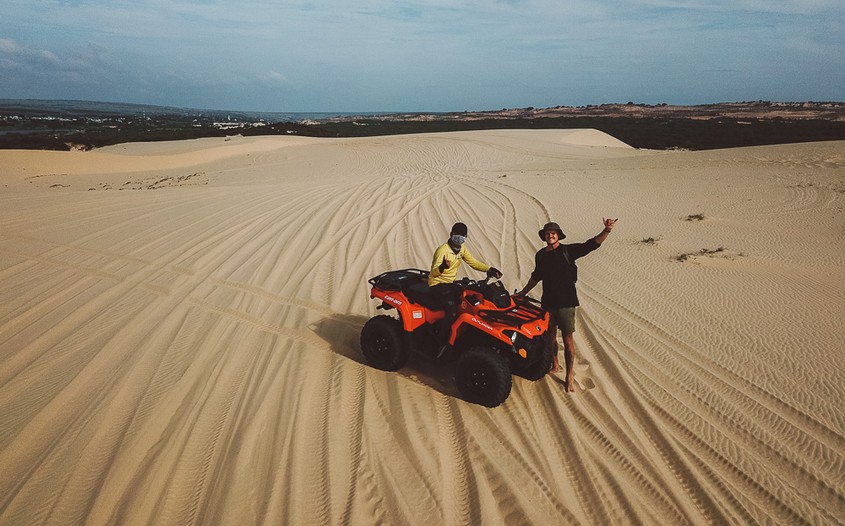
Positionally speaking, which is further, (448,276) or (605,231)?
(448,276)

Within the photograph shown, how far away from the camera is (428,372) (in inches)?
184

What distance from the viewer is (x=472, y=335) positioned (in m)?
4.19

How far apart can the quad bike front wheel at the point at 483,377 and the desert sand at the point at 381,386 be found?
16cm

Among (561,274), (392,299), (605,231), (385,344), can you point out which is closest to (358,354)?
(385,344)

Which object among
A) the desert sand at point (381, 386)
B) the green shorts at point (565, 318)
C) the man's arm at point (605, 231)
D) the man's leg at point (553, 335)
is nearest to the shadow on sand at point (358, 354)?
the desert sand at point (381, 386)

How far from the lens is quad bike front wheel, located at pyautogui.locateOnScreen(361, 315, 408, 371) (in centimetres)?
445

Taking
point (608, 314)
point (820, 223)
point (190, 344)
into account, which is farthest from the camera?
point (820, 223)

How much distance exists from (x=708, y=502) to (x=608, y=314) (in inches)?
123

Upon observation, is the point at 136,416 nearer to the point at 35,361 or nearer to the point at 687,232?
the point at 35,361

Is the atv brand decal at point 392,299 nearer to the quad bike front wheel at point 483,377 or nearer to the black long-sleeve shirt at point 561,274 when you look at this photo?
the quad bike front wheel at point 483,377

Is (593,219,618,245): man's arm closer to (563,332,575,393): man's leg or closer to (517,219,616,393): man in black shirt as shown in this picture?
(517,219,616,393): man in black shirt

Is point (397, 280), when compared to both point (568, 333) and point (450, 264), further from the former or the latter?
point (568, 333)

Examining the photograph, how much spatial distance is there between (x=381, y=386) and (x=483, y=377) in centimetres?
99

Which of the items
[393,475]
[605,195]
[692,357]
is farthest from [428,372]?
[605,195]
